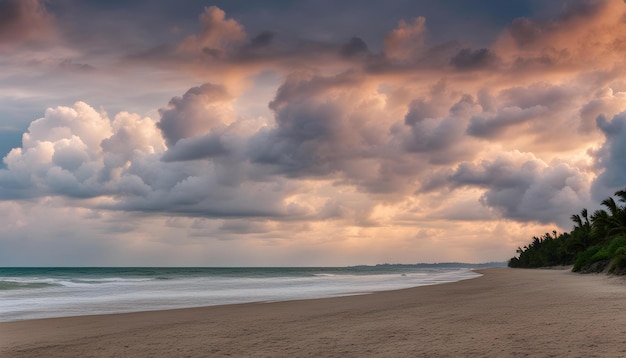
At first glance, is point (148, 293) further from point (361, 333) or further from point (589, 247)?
point (589, 247)

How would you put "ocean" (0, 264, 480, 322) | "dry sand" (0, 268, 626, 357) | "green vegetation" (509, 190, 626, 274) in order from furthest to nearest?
1. "green vegetation" (509, 190, 626, 274)
2. "ocean" (0, 264, 480, 322)
3. "dry sand" (0, 268, 626, 357)

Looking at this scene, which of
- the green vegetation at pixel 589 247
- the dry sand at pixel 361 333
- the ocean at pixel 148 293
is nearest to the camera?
the dry sand at pixel 361 333

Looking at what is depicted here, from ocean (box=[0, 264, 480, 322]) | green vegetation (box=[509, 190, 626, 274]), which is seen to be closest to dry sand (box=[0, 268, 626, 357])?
ocean (box=[0, 264, 480, 322])

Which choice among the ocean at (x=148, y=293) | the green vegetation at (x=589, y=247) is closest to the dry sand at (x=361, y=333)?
the ocean at (x=148, y=293)

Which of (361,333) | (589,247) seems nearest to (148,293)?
(361,333)

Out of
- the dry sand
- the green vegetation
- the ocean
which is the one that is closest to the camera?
the dry sand

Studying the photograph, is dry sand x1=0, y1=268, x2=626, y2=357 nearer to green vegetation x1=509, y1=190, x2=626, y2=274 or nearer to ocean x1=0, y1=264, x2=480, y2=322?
ocean x1=0, y1=264, x2=480, y2=322

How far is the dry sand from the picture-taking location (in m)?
10.5

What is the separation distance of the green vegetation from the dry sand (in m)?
24.9

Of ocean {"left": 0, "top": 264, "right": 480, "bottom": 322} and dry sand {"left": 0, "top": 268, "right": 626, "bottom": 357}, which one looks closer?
dry sand {"left": 0, "top": 268, "right": 626, "bottom": 357}

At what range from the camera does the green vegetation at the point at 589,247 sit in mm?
46844

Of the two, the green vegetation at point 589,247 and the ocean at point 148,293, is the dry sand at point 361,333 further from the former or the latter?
the green vegetation at point 589,247

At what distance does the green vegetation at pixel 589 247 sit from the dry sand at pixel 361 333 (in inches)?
980

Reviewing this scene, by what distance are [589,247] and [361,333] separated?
58.8 m
